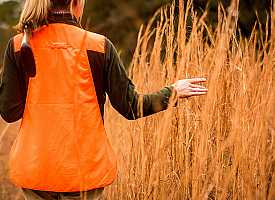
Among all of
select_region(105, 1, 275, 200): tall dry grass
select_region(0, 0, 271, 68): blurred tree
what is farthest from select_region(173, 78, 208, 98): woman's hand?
select_region(0, 0, 271, 68): blurred tree

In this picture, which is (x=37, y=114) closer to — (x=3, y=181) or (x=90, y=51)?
(x=90, y=51)

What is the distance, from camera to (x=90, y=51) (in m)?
2.18

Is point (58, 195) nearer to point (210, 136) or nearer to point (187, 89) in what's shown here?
point (187, 89)

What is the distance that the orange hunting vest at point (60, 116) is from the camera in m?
2.18

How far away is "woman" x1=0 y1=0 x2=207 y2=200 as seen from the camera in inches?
85.7

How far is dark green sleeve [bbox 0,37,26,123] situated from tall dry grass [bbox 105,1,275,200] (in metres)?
0.51

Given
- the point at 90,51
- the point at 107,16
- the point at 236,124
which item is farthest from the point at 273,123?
the point at 107,16

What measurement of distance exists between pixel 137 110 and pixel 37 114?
1.15 ft

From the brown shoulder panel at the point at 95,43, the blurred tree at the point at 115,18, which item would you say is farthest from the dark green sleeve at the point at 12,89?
the blurred tree at the point at 115,18

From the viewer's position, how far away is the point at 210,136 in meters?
2.80

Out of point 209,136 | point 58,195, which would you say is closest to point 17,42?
point 58,195

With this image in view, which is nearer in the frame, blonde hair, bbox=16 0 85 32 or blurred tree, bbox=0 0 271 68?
blonde hair, bbox=16 0 85 32

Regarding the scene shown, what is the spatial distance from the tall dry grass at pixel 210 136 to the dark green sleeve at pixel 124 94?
0.11 meters

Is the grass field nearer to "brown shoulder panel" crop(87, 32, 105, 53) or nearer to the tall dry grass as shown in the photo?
the tall dry grass
